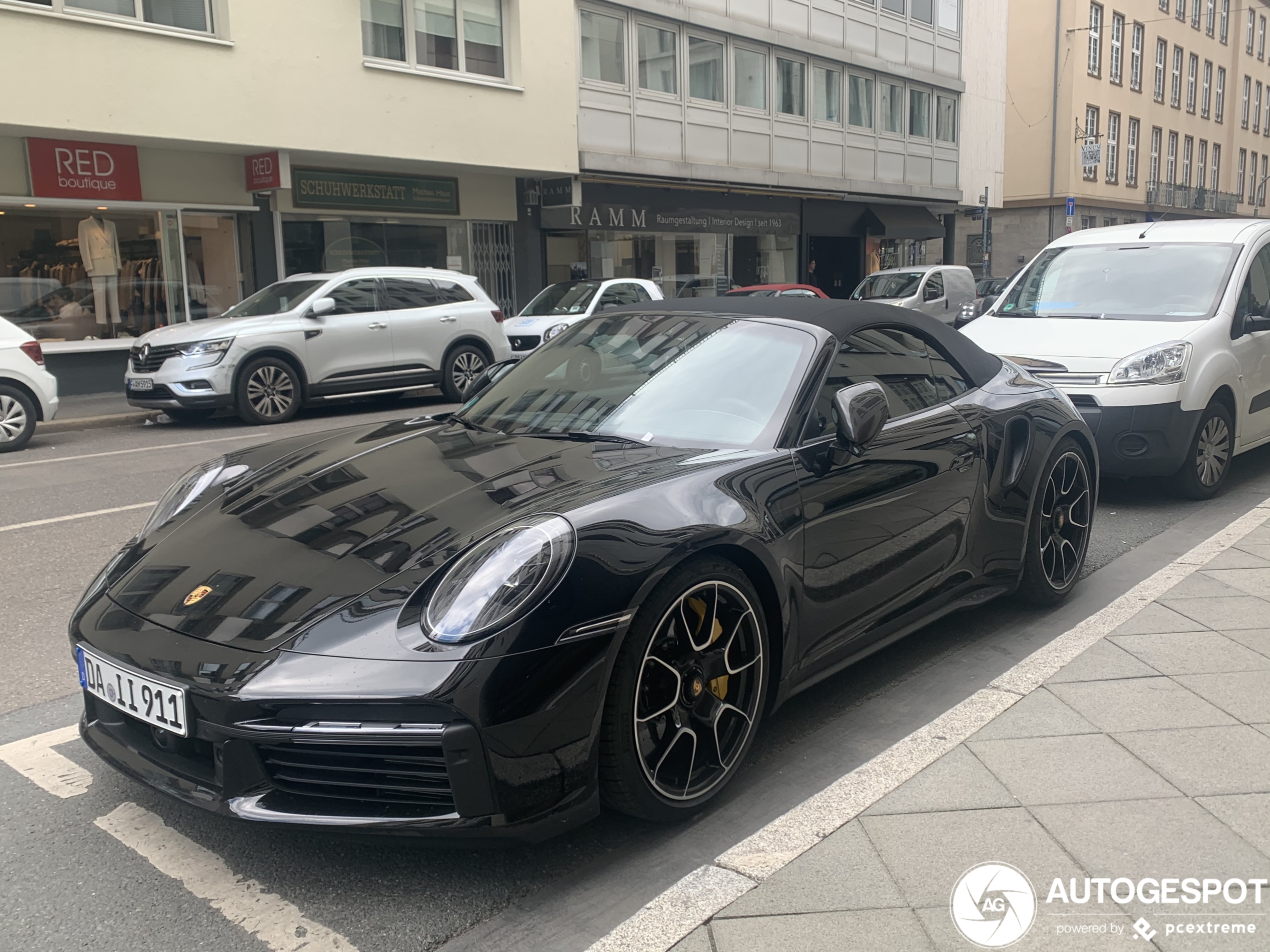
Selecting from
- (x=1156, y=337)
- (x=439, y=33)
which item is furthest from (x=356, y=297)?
(x=1156, y=337)

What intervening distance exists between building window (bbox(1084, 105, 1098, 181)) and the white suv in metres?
34.2

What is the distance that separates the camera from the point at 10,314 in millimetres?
14797

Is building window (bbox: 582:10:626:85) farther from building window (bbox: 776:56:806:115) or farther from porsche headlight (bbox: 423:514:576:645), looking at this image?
porsche headlight (bbox: 423:514:576:645)

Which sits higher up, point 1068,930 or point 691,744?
point 691,744

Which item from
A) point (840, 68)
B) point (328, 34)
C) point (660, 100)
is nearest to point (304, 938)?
point (328, 34)

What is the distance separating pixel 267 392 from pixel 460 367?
272 centimetres

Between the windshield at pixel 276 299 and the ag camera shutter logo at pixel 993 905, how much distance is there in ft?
37.9

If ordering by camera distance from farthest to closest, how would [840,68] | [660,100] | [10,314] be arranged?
[840,68]
[660,100]
[10,314]

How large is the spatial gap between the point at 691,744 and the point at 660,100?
2143 centimetres

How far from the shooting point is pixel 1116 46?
43.6 m

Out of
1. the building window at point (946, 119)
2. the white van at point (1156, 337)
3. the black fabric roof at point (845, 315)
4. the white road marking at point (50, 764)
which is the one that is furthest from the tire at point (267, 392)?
the building window at point (946, 119)

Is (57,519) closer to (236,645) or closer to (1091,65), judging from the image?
(236,645)

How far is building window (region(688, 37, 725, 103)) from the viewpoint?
922 inches

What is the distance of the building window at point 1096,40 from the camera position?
4131 cm
